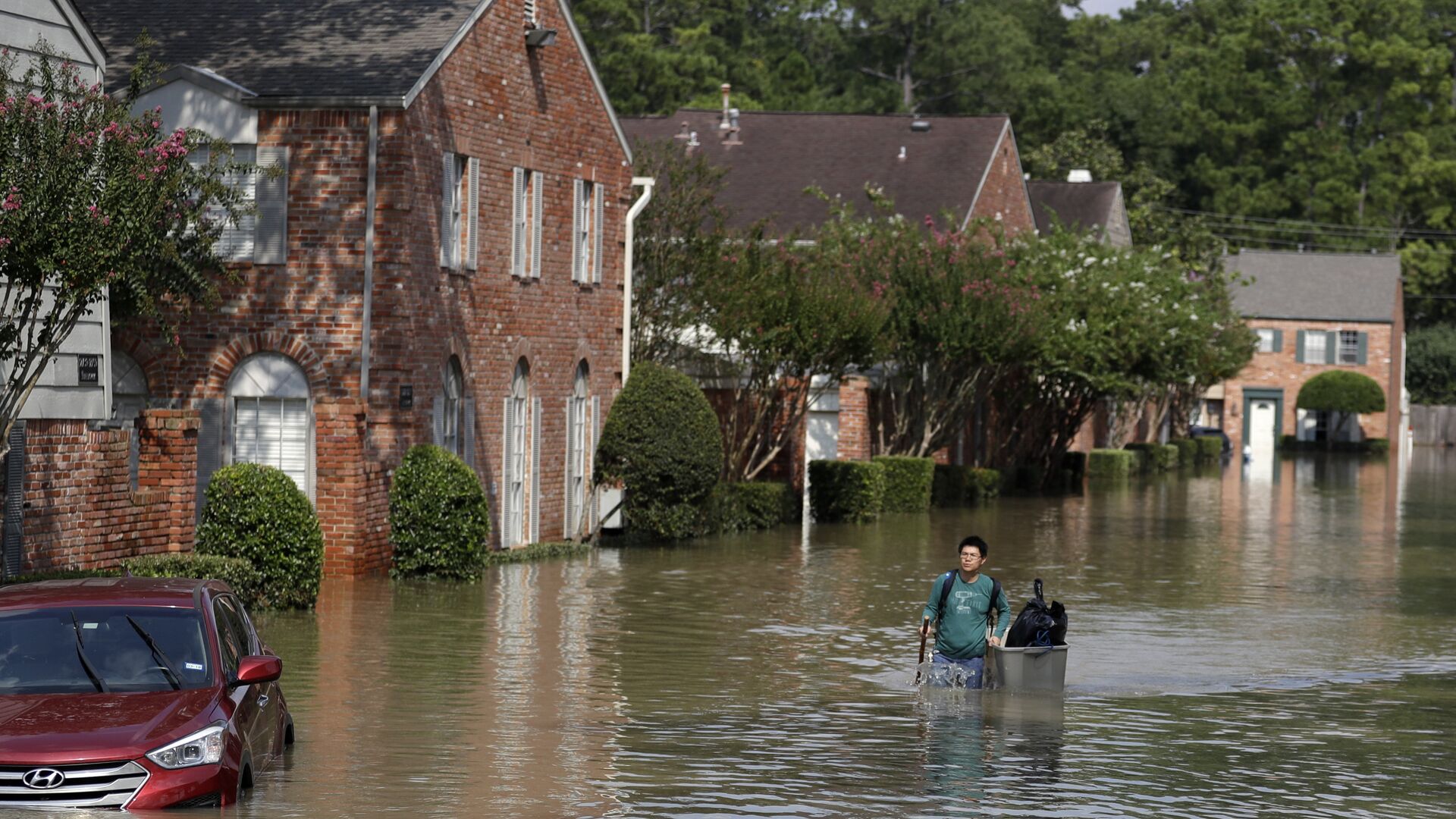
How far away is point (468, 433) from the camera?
2973cm

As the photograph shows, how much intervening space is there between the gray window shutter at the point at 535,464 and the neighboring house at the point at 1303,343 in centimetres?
6860

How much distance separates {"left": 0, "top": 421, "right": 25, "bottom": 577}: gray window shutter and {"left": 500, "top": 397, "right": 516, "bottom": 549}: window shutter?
38.7ft

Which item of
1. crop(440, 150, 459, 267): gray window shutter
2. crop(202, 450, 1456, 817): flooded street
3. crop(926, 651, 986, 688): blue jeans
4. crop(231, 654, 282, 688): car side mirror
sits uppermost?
crop(440, 150, 459, 267): gray window shutter

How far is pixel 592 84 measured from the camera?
33781 mm

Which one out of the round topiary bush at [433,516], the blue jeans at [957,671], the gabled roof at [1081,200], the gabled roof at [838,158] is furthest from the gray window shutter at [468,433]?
the gabled roof at [1081,200]

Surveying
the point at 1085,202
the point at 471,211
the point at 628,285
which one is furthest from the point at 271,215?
the point at 1085,202

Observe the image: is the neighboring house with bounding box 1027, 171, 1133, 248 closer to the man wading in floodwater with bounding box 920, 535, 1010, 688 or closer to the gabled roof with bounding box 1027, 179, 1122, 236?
the gabled roof with bounding box 1027, 179, 1122, 236

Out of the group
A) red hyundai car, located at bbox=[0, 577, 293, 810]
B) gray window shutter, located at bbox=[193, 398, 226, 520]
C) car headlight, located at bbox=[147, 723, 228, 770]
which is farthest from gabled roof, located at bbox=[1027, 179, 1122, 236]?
car headlight, located at bbox=[147, 723, 228, 770]

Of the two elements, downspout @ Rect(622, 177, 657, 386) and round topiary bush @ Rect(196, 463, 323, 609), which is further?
downspout @ Rect(622, 177, 657, 386)

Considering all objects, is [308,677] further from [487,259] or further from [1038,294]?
[1038,294]

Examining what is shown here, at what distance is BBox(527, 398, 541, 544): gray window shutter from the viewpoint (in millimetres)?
32000

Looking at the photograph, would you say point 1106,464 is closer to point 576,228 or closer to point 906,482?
point 906,482

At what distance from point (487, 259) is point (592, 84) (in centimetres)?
481

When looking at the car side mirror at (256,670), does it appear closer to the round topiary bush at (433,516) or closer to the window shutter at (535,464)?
the round topiary bush at (433,516)
